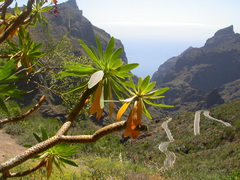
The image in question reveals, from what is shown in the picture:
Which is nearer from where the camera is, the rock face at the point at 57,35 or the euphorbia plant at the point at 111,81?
the euphorbia plant at the point at 111,81

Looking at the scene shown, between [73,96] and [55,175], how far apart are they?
12.9ft

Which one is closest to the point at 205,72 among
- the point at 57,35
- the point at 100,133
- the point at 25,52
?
the point at 57,35

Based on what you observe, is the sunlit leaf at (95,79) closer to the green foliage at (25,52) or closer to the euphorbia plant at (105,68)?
the euphorbia plant at (105,68)

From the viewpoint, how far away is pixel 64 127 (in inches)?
45.8

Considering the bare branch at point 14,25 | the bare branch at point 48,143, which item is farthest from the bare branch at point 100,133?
the bare branch at point 14,25

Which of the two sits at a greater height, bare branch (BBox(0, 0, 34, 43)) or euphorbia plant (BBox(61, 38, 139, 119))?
bare branch (BBox(0, 0, 34, 43))

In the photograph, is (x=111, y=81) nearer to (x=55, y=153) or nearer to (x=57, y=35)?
(x=55, y=153)

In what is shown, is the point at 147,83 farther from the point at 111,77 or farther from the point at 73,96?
the point at 73,96

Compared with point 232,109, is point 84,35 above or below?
above

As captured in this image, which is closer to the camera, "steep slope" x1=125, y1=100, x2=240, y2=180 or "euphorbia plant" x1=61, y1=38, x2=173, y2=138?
"euphorbia plant" x1=61, y1=38, x2=173, y2=138

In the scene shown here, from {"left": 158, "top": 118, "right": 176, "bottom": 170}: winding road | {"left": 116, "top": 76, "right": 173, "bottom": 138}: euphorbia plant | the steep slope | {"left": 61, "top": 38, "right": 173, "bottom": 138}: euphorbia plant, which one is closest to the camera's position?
{"left": 116, "top": 76, "right": 173, "bottom": 138}: euphorbia plant

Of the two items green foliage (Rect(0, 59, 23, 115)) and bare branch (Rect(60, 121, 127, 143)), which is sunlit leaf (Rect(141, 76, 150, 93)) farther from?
green foliage (Rect(0, 59, 23, 115))

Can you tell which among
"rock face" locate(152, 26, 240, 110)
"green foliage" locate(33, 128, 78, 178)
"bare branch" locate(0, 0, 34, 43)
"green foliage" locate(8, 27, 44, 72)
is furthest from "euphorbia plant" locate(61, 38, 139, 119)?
"rock face" locate(152, 26, 240, 110)

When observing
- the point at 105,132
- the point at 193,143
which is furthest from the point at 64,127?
the point at 193,143
